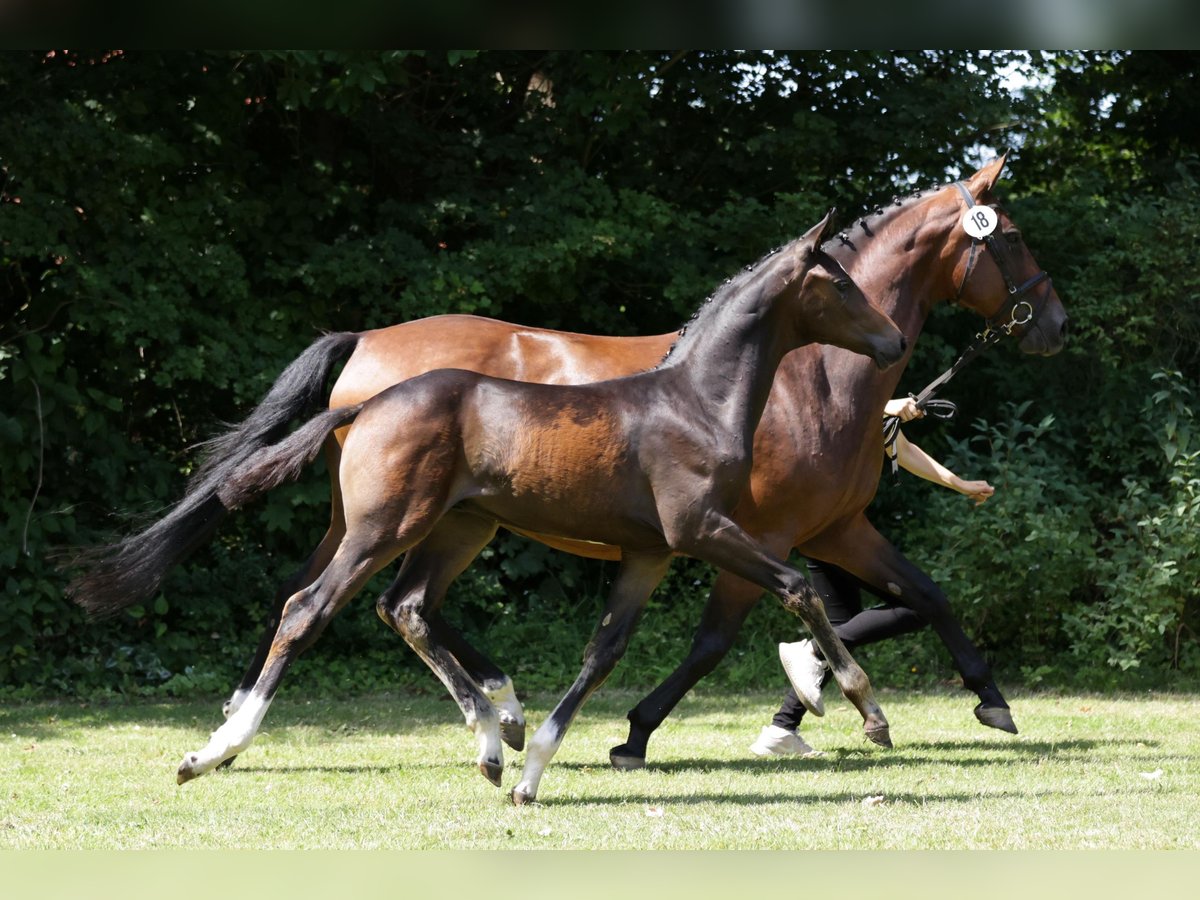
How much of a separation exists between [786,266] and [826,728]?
10.8 feet

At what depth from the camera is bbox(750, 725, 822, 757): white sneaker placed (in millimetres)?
6672

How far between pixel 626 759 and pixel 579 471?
1658 mm

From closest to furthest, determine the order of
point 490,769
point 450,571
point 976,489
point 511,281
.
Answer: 1. point 490,769
2. point 450,571
3. point 976,489
4. point 511,281

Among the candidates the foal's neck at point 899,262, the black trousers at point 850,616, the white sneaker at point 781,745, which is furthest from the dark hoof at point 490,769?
the foal's neck at point 899,262

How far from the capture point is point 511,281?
10203mm

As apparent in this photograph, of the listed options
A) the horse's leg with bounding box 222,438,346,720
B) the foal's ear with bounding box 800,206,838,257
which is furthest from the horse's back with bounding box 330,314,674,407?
the foal's ear with bounding box 800,206,838,257

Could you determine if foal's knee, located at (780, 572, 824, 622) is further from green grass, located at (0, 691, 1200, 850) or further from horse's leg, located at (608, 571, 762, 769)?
horse's leg, located at (608, 571, 762, 769)

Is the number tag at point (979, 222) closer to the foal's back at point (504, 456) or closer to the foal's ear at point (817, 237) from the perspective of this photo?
the foal's ear at point (817, 237)

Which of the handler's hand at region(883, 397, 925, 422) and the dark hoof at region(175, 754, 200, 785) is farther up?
the handler's hand at region(883, 397, 925, 422)

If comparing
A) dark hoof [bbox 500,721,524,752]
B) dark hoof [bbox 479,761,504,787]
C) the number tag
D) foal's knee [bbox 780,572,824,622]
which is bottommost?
dark hoof [bbox 500,721,524,752]

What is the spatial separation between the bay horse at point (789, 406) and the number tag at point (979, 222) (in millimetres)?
50

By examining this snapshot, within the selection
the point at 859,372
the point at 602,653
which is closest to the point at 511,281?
the point at 859,372

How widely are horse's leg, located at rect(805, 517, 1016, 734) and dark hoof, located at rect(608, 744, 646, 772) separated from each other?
4.63ft

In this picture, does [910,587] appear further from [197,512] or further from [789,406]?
[197,512]
